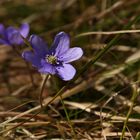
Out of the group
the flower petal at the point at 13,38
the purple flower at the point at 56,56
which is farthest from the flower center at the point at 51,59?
the flower petal at the point at 13,38

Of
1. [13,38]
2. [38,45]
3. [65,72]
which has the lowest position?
[65,72]

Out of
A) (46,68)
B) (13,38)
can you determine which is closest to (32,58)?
(46,68)

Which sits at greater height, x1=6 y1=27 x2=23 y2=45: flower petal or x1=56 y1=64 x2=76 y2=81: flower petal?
x1=6 y1=27 x2=23 y2=45: flower petal

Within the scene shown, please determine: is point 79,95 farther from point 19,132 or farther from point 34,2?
point 34,2

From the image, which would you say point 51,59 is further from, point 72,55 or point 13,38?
point 13,38

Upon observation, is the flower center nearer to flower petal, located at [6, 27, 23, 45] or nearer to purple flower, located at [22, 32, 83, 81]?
purple flower, located at [22, 32, 83, 81]

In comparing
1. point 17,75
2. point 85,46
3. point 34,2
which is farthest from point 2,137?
point 34,2

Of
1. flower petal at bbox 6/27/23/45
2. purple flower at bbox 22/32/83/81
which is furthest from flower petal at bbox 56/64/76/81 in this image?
flower petal at bbox 6/27/23/45
